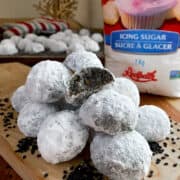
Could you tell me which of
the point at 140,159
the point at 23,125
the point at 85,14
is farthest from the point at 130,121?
the point at 85,14

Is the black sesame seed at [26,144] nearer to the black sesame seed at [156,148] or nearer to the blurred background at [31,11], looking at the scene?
the black sesame seed at [156,148]

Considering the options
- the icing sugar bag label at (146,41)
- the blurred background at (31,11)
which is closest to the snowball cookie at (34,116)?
the icing sugar bag label at (146,41)

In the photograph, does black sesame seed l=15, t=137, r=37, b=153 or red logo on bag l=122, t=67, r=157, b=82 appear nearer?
black sesame seed l=15, t=137, r=37, b=153

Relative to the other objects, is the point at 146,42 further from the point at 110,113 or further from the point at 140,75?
the point at 110,113

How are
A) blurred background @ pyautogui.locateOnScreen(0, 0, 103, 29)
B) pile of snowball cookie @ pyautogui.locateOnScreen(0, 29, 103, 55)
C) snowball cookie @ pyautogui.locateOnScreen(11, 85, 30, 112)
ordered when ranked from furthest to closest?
1. blurred background @ pyautogui.locateOnScreen(0, 0, 103, 29)
2. pile of snowball cookie @ pyautogui.locateOnScreen(0, 29, 103, 55)
3. snowball cookie @ pyautogui.locateOnScreen(11, 85, 30, 112)

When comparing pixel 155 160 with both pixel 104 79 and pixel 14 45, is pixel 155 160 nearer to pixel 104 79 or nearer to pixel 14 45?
pixel 104 79

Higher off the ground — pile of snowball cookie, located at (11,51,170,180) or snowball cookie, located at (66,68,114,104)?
snowball cookie, located at (66,68,114,104)

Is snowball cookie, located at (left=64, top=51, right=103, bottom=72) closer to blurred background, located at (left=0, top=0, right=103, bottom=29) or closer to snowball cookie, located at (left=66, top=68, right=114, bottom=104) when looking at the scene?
snowball cookie, located at (left=66, top=68, right=114, bottom=104)

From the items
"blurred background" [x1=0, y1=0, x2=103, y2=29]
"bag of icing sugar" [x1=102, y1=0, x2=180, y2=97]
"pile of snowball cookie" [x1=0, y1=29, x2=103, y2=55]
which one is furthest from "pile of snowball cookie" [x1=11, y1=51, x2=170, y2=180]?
"blurred background" [x1=0, y1=0, x2=103, y2=29]

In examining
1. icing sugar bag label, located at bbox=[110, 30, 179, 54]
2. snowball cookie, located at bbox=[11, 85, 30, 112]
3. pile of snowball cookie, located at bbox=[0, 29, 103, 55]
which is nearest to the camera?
snowball cookie, located at bbox=[11, 85, 30, 112]
